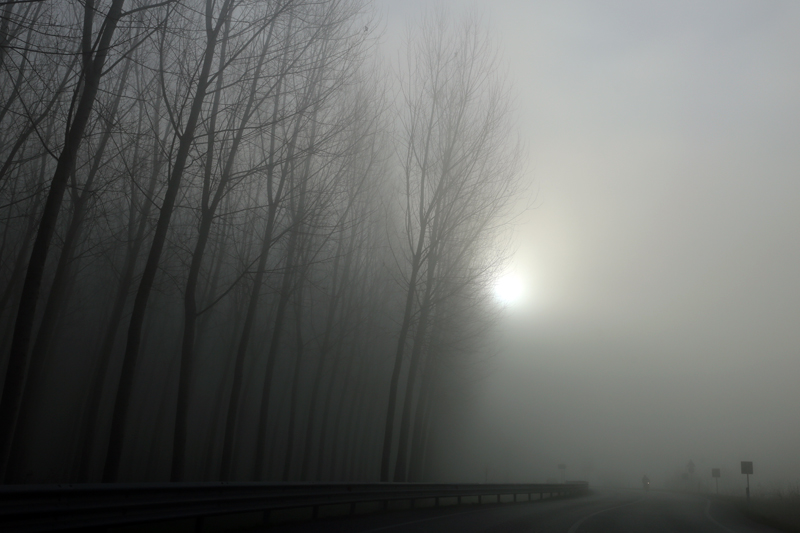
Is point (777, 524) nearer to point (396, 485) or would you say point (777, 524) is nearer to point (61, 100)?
point (396, 485)

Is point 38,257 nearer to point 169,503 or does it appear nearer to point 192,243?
point 169,503

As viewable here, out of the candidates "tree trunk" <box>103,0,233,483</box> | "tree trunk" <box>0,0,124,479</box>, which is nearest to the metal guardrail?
"tree trunk" <box>103,0,233,483</box>

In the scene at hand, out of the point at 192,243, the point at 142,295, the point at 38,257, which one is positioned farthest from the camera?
the point at 192,243

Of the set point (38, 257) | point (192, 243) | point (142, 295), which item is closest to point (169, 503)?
point (38, 257)

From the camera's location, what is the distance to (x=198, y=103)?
30.8ft

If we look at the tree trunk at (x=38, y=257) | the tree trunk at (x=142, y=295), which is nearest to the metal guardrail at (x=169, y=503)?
the tree trunk at (x=142, y=295)

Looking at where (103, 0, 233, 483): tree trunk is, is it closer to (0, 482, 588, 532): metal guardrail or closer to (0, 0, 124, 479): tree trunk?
(0, 482, 588, 532): metal guardrail

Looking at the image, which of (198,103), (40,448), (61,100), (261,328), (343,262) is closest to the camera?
(198,103)

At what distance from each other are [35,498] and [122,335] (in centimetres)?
2302

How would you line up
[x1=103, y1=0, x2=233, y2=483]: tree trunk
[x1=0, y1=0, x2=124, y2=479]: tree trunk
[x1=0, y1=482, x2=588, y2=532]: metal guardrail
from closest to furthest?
[x1=0, y1=482, x2=588, y2=532]: metal guardrail, [x1=0, y1=0, x2=124, y2=479]: tree trunk, [x1=103, y1=0, x2=233, y2=483]: tree trunk

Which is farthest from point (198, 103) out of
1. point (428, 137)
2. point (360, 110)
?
point (428, 137)

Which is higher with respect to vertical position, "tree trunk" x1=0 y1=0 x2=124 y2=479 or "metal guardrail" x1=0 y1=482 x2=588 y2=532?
"tree trunk" x1=0 y1=0 x2=124 y2=479

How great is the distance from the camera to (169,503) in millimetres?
6637

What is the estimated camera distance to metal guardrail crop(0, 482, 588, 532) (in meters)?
5.00
